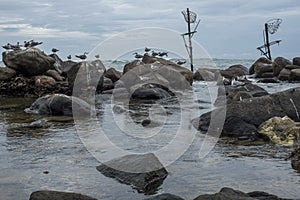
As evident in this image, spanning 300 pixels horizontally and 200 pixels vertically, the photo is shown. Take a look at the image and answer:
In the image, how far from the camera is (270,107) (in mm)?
10219

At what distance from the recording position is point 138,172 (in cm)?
585

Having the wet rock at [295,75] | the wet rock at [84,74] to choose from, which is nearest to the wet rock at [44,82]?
the wet rock at [84,74]

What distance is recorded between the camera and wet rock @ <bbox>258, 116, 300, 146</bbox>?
27.7 ft

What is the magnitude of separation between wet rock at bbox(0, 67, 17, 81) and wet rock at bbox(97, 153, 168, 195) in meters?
13.2

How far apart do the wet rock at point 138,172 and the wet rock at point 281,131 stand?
10.5 ft

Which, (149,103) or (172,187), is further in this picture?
(149,103)

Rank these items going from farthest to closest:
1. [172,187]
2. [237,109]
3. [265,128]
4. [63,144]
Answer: [237,109], [265,128], [63,144], [172,187]

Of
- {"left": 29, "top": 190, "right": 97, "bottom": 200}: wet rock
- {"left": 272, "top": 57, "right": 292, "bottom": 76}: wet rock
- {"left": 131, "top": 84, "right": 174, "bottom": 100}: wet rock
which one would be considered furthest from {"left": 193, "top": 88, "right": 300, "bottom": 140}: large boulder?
{"left": 272, "top": 57, "right": 292, "bottom": 76}: wet rock

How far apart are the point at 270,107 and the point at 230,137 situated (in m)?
1.73

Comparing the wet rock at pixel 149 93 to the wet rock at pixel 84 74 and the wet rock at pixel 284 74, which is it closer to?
the wet rock at pixel 84 74

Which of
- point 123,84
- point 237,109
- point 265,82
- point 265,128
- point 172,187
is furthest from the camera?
point 265,82

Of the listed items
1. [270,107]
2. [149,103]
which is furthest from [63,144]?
[149,103]

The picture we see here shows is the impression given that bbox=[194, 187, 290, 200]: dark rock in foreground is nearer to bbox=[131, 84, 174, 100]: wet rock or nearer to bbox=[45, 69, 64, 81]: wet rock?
bbox=[131, 84, 174, 100]: wet rock

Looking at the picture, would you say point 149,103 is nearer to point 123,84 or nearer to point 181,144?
point 123,84
